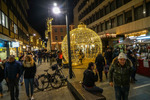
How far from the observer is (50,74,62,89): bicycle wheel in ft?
20.0

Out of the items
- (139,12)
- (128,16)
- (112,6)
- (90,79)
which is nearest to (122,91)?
(90,79)

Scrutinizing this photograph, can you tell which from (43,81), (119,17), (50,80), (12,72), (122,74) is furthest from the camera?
(119,17)

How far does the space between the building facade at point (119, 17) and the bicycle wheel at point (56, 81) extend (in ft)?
46.3

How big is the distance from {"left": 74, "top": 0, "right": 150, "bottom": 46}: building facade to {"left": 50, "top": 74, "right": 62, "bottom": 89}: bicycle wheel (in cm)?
1411

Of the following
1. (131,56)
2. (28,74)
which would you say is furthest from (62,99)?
(131,56)

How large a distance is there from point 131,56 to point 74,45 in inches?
215

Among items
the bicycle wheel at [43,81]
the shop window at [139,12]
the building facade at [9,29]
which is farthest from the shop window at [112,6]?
the bicycle wheel at [43,81]

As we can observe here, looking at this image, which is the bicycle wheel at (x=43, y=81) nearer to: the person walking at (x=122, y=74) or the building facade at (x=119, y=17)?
the person walking at (x=122, y=74)

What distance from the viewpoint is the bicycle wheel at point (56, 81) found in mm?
6108

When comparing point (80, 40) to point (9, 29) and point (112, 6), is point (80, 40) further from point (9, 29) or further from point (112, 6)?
point (112, 6)

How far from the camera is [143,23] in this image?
50.5 ft

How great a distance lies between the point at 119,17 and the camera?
20688 millimetres

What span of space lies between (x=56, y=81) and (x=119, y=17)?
18912 mm

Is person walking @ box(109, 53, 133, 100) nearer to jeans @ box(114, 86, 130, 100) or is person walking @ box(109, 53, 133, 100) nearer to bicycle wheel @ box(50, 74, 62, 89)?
jeans @ box(114, 86, 130, 100)
